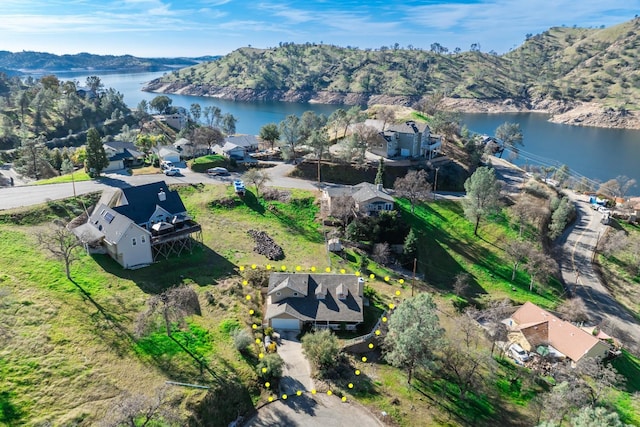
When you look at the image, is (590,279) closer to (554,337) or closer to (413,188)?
(554,337)

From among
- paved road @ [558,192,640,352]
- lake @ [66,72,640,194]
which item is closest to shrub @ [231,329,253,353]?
paved road @ [558,192,640,352]

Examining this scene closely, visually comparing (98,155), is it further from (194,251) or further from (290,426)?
(290,426)

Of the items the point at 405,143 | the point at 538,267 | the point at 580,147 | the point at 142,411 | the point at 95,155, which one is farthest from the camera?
the point at 580,147

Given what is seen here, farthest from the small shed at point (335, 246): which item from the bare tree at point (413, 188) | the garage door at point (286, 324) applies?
the bare tree at point (413, 188)

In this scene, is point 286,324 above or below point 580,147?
below

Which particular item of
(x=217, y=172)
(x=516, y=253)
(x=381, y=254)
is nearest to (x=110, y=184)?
(x=217, y=172)

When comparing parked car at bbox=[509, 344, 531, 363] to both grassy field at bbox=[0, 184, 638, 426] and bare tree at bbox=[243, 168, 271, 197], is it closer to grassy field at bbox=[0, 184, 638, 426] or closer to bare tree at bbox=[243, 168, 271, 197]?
grassy field at bbox=[0, 184, 638, 426]
